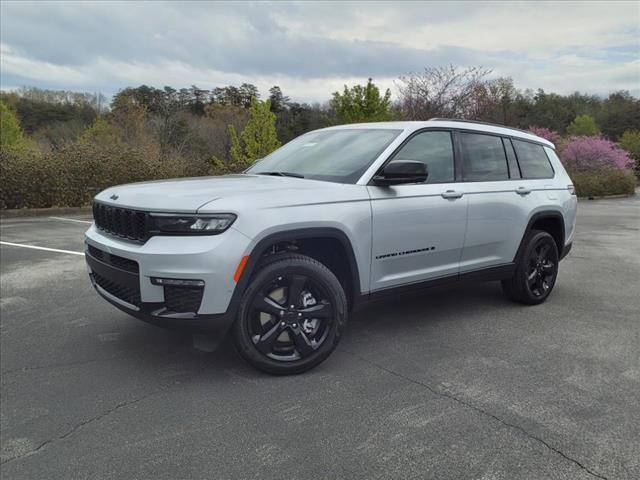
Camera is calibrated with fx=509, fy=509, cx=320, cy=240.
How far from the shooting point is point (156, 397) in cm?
310

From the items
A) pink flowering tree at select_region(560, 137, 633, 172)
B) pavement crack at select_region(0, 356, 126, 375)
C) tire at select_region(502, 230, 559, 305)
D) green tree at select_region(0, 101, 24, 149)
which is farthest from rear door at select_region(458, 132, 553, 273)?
green tree at select_region(0, 101, 24, 149)

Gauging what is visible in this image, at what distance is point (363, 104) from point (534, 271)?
19.9 m

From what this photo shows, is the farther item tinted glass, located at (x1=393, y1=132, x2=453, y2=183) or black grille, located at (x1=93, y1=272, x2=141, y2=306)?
tinted glass, located at (x1=393, y1=132, x2=453, y2=183)

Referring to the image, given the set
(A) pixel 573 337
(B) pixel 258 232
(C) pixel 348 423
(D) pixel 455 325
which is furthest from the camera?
(D) pixel 455 325

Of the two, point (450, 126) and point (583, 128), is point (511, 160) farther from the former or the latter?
point (583, 128)

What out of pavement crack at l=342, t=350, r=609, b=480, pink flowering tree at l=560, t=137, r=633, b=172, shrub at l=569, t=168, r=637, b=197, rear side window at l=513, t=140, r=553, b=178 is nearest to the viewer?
pavement crack at l=342, t=350, r=609, b=480

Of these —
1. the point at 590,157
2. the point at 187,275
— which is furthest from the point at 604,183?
the point at 187,275

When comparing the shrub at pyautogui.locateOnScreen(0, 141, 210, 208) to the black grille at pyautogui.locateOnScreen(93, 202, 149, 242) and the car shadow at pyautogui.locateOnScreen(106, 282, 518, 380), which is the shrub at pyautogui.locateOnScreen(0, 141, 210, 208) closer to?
the car shadow at pyautogui.locateOnScreen(106, 282, 518, 380)

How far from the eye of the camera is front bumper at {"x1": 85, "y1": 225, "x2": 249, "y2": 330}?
2926 millimetres

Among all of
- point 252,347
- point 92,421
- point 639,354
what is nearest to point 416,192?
point 252,347

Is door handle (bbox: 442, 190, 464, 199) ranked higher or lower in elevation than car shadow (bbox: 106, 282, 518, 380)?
higher

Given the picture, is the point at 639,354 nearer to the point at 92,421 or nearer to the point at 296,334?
the point at 296,334

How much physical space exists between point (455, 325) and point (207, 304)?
2.46 m

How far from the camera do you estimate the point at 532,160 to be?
523 cm
